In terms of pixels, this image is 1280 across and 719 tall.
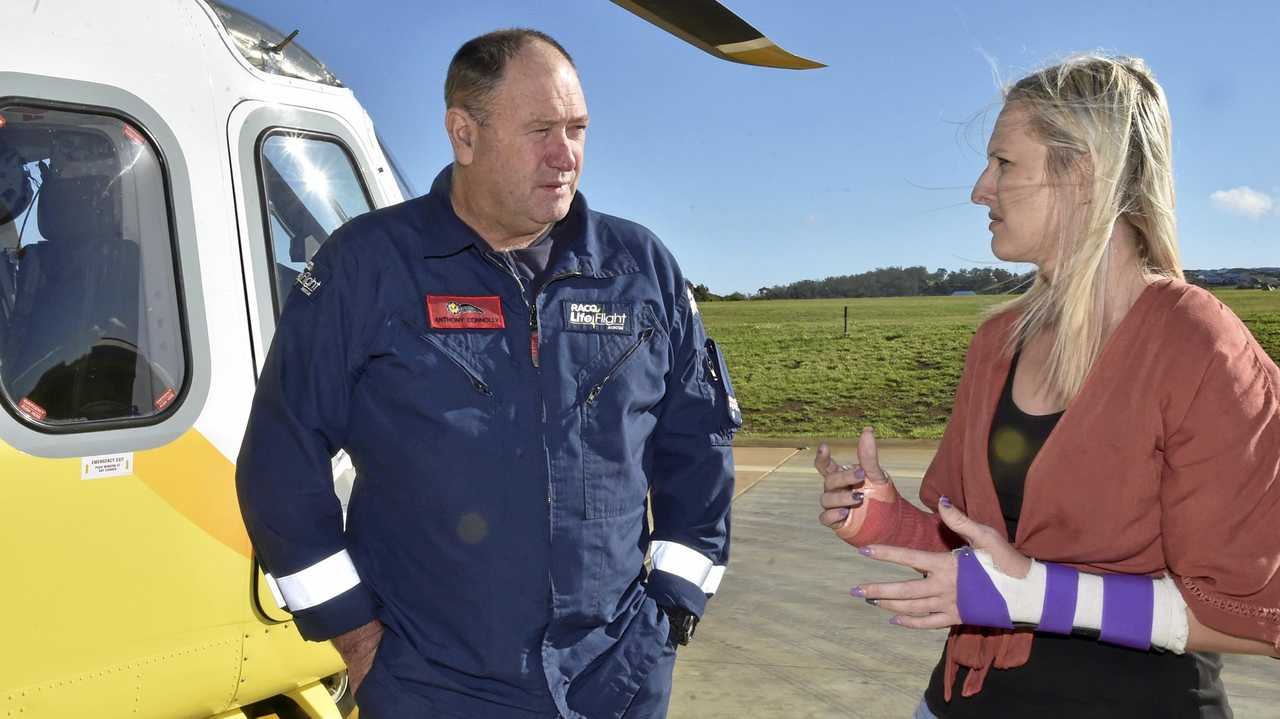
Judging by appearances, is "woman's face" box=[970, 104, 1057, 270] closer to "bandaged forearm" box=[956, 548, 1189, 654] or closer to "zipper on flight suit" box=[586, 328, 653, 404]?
"bandaged forearm" box=[956, 548, 1189, 654]

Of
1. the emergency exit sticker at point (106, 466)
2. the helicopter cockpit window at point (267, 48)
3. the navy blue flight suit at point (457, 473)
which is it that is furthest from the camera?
the helicopter cockpit window at point (267, 48)

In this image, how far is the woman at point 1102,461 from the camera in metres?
1.48

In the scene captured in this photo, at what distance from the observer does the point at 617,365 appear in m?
2.18

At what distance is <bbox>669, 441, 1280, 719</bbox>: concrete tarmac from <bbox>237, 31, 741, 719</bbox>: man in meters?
2.84

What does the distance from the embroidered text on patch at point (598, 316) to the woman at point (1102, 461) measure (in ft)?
2.54

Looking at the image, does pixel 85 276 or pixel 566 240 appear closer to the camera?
pixel 566 240

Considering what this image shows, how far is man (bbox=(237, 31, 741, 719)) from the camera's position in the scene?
203 cm

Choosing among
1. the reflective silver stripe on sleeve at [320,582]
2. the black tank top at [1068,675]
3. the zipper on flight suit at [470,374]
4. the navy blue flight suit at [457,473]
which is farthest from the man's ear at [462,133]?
the black tank top at [1068,675]

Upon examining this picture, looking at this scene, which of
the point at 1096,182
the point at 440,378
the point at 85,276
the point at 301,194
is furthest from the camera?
the point at 301,194

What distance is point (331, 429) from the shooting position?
2098 mm

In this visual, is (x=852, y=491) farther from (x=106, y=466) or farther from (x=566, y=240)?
(x=106, y=466)

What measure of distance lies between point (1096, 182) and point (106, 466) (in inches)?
94.2

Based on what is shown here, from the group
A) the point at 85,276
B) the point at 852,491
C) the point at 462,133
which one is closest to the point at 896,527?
the point at 852,491

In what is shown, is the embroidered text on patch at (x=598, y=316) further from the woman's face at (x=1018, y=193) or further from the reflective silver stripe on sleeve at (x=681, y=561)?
the woman's face at (x=1018, y=193)
